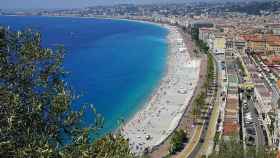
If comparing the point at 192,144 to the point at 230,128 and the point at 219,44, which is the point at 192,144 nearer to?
the point at 230,128

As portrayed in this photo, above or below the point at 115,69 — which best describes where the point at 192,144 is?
above

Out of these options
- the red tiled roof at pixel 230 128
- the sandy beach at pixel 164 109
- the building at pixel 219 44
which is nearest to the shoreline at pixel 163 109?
the sandy beach at pixel 164 109

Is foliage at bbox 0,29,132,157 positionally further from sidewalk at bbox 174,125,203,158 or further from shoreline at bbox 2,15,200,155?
sidewalk at bbox 174,125,203,158

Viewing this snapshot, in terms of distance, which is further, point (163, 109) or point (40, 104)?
point (163, 109)

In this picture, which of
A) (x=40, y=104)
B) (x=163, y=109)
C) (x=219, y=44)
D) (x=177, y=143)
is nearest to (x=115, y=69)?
(x=219, y=44)

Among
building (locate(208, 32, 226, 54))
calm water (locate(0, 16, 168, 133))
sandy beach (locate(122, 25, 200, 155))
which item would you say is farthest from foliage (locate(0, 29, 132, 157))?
building (locate(208, 32, 226, 54))

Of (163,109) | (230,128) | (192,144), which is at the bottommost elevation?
(163,109)

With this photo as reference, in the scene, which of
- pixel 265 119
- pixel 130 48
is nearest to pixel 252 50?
pixel 130 48
